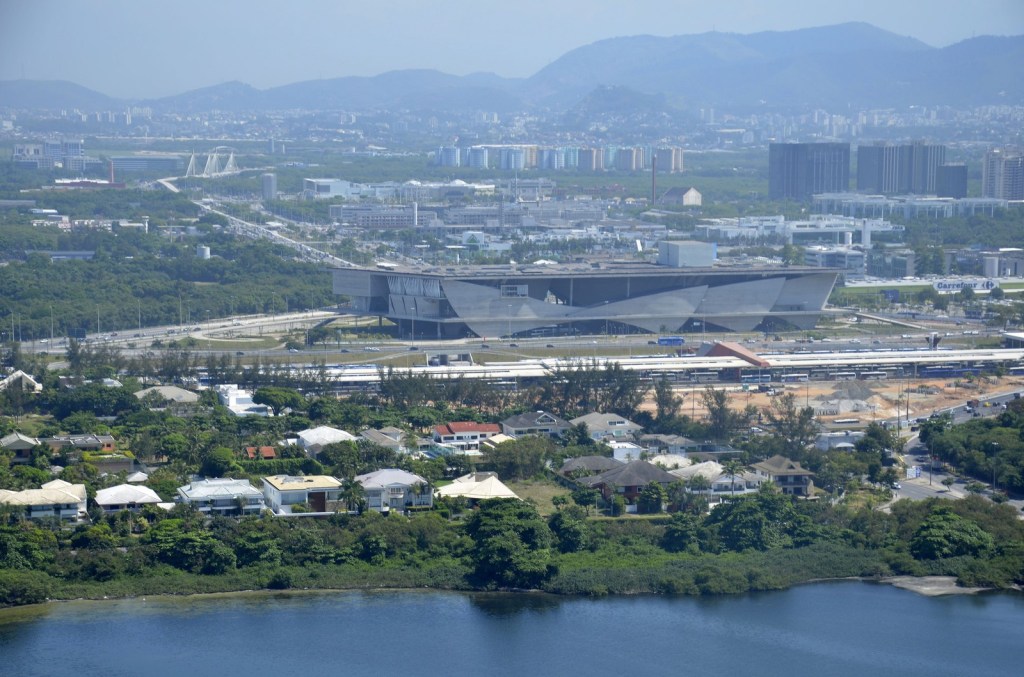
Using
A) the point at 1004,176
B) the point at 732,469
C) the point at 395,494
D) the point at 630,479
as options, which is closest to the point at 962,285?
the point at 732,469

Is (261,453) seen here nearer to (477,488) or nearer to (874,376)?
(477,488)

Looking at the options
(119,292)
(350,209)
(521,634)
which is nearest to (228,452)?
(521,634)

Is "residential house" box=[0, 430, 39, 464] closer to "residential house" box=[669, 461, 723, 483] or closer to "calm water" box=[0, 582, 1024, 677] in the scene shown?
"calm water" box=[0, 582, 1024, 677]

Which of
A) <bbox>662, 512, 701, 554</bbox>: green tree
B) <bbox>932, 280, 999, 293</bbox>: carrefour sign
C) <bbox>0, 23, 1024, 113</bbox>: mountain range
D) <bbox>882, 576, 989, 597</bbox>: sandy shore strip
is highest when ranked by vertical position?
<bbox>0, 23, 1024, 113</bbox>: mountain range

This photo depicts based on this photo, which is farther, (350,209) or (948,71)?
(948,71)

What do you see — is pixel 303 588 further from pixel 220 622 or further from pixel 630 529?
pixel 630 529

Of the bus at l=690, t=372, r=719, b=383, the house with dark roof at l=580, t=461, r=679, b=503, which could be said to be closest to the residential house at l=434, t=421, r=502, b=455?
the house with dark roof at l=580, t=461, r=679, b=503

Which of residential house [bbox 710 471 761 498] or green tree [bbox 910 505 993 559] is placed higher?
residential house [bbox 710 471 761 498]
